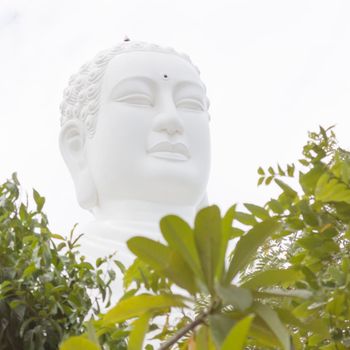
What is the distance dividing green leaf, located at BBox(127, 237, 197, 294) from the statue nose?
3224 mm

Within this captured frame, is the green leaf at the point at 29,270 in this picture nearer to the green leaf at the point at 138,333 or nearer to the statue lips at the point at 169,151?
the green leaf at the point at 138,333

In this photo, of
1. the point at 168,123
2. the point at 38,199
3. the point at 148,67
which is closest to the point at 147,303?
the point at 38,199

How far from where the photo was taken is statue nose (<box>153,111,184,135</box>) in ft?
12.4

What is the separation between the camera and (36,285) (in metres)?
1.38

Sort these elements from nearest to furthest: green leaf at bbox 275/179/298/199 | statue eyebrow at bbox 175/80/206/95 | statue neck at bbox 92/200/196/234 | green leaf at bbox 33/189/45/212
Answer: green leaf at bbox 275/179/298/199
green leaf at bbox 33/189/45/212
statue neck at bbox 92/200/196/234
statue eyebrow at bbox 175/80/206/95

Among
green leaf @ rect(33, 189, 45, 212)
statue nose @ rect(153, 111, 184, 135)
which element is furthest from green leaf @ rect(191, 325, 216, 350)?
statue nose @ rect(153, 111, 184, 135)

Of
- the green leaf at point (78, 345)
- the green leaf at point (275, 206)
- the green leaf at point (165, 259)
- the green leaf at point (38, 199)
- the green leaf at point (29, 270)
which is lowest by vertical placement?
the green leaf at point (78, 345)

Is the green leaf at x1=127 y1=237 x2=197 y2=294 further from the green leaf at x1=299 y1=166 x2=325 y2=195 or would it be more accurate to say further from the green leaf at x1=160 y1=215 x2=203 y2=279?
the green leaf at x1=299 y1=166 x2=325 y2=195

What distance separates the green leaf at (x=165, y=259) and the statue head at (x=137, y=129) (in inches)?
126

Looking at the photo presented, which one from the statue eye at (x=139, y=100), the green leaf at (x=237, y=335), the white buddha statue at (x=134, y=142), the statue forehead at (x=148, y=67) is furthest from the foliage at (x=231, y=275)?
the statue forehead at (x=148, y=67)

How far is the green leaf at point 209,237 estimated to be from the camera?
0.56 meters

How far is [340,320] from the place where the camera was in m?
0.86

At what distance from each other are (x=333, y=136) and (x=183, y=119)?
277 cm

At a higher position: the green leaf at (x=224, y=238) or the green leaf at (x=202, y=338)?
the green leaf at (x=224, y=238)
